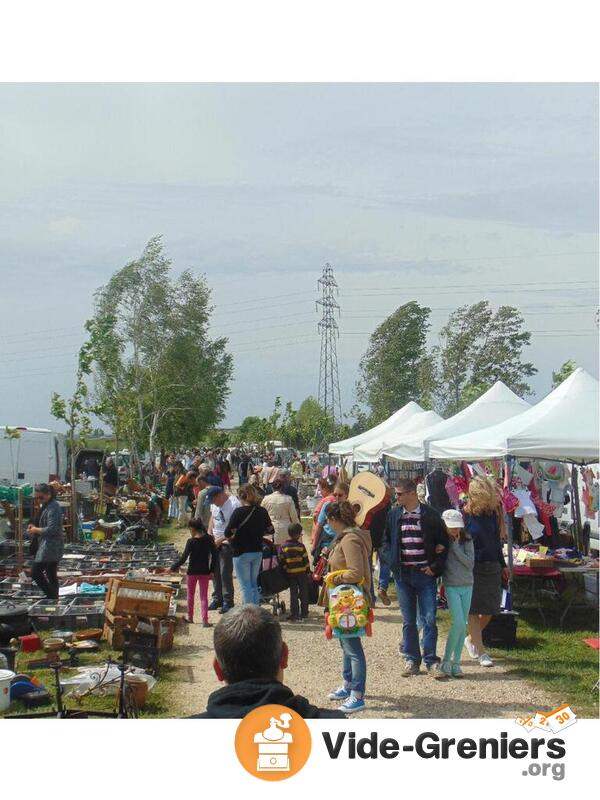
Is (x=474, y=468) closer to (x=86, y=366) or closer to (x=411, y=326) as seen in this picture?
(x=86, y=366)

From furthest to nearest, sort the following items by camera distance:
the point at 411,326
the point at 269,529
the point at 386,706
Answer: the point at 411,326 < the point at 269,529 < the point at 386,706

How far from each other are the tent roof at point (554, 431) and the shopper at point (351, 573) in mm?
3436

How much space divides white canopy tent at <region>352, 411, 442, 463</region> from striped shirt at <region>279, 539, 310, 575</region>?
298 inches

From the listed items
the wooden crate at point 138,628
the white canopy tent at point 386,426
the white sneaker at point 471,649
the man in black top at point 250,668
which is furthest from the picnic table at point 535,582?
the white canopy tent at point 386,426

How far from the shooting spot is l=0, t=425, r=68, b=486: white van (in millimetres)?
24797

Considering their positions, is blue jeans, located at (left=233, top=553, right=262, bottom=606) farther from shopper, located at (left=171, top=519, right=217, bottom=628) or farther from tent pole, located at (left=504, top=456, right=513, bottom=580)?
tent pole, located at (left=504, top=456, right=513, bottom=580)

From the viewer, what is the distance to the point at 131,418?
35375 millimetres

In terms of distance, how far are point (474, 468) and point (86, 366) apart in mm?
9274

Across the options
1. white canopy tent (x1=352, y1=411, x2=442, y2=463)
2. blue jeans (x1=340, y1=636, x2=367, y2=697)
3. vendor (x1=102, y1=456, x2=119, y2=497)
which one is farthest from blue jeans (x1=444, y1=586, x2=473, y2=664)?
vendor (x1=102, y1=456, x2=119, y2=497)

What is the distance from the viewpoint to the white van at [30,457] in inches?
976

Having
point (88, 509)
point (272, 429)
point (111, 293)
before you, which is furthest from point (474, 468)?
point (272, 429)

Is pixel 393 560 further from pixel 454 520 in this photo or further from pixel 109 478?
pixel 109 478

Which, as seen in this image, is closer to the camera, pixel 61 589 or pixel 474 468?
pixel 61 589
